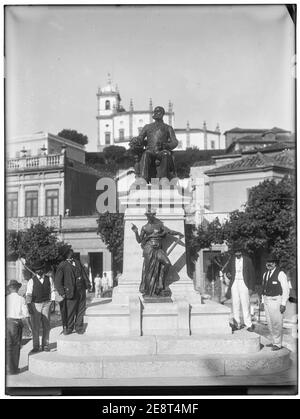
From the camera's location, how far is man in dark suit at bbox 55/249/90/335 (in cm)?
909

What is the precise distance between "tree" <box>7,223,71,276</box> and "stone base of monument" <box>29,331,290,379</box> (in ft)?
55.9

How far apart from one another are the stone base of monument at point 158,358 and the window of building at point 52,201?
2995 centimetres

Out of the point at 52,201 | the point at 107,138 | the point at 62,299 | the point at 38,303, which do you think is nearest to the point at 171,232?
the point at 62,299

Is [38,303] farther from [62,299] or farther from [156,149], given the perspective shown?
[156,149]

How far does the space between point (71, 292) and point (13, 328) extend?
121cm

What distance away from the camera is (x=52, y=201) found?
38.1m

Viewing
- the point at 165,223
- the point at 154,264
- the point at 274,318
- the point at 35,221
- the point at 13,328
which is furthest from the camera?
the point at 35,221

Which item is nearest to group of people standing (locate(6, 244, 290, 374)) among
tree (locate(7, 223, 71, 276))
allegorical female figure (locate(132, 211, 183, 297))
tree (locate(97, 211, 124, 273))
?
allegorical female figure (locate(132, 211, 183, 297))

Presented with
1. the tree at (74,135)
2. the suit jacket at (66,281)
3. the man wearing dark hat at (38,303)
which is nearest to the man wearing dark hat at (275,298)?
the suit jacket at (66,281)

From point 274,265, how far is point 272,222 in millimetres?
15671

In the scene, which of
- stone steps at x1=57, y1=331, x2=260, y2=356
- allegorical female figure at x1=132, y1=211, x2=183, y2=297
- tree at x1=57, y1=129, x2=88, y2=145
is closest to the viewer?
stone steps at x1=57, y1=331, x2=260, y2=356

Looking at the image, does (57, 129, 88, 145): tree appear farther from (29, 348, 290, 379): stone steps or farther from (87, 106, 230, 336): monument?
(29, 348, 290, 379): stone steps

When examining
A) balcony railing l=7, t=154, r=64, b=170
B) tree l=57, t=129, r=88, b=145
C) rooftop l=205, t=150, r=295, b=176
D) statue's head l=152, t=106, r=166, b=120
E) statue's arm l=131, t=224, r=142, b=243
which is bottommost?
statue's arm l=131, t=224, r=142, b=243
